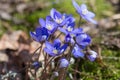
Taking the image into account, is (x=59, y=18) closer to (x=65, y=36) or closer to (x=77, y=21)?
(x=65, y=36)

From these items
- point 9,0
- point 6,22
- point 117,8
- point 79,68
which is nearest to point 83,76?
point 79,68

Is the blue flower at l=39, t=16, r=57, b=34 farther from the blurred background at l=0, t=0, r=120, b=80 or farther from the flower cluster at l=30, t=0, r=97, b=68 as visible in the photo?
the blurred background at l=0, t=0, r=120, b=80

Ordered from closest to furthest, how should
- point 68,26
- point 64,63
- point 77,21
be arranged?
1. point 64,63
2. point 68,26
3. point 77,21

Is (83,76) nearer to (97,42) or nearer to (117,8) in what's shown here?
(97,42)

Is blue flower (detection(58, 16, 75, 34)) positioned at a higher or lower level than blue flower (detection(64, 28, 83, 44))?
higher

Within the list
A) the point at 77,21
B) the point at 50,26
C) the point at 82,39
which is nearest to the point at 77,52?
the point at 82,39

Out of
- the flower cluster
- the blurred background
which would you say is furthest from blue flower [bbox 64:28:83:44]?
the blurred background

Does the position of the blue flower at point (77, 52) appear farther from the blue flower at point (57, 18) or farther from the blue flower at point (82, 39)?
the blue flower at point (57, 18)

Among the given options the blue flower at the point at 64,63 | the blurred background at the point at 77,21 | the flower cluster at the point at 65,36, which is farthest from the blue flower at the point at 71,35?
the blurred background at the point at 77,21
